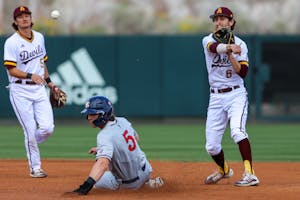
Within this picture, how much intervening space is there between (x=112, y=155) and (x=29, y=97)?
2.11 m

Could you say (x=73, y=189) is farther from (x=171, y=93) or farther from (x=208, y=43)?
(x=171, y=93)

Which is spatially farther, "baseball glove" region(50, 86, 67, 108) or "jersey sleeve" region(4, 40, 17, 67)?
"baseball glove" region(50, 86, 67, 108)

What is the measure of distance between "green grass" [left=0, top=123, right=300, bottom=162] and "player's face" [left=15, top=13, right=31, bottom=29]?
11.4ft

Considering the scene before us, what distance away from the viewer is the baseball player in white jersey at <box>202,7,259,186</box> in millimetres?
9039

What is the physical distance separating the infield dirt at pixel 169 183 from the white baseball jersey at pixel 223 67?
3.70 feet

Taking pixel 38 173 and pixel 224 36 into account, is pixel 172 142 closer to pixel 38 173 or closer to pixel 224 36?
pixel 38 173

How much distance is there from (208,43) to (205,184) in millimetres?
1555

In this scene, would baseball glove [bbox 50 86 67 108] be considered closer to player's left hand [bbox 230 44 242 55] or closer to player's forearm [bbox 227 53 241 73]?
player's forearm [bbox 227 53 241 73]

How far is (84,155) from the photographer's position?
13312 mm

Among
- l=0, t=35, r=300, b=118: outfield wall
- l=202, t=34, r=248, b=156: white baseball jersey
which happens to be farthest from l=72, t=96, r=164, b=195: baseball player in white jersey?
l=0, t=35, r=300, b=118: outfield wall

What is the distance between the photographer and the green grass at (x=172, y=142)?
13258 mm

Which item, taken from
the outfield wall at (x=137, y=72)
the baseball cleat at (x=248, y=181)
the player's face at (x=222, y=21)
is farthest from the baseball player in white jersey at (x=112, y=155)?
the outfield wall at (x=137, y=72)

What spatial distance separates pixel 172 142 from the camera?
15789mm

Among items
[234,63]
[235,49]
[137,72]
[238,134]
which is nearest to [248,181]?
[238,134]
